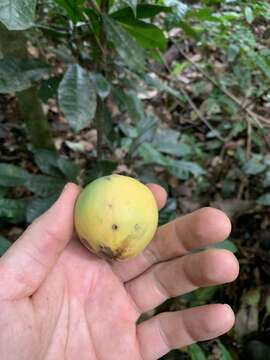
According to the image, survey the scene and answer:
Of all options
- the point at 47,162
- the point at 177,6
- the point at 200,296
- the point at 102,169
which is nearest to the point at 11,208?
the point at 47,162

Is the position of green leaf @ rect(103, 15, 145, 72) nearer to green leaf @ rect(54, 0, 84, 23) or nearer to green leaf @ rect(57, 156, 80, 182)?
green leaf @ rect(54, 0, 84, 23)

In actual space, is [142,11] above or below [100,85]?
above

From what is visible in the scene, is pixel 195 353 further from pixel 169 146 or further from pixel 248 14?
pixel 248 14

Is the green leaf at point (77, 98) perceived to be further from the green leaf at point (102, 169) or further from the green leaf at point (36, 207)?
the green leaf at point (36, 207)

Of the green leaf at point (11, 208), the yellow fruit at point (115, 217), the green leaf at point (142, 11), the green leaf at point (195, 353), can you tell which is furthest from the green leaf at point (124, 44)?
the green leaf at point (195, 353)

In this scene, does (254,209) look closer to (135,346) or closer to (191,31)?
(191,31)
